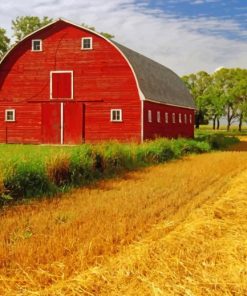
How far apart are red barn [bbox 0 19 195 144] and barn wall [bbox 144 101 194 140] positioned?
0.38ft

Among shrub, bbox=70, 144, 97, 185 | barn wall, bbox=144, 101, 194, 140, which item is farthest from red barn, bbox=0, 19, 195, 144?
shrub, bbox=70, 144, 97, 185

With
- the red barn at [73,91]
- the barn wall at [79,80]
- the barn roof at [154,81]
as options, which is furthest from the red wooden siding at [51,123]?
the barn roof at [154,81]

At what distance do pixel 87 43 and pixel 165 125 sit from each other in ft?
28.4

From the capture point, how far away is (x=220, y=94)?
8994 cm

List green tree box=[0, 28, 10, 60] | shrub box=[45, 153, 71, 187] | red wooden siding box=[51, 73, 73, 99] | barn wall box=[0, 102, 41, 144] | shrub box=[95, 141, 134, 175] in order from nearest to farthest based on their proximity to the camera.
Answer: shrub box=[45, 153, 71, 187] → shrub box=[95, 141, 134, 175] → red wooden siding box=[51, 73, 73, 99] → barn wall box=[0, 102, 41, 144] → green tree box=[0, 28, 10, 60]

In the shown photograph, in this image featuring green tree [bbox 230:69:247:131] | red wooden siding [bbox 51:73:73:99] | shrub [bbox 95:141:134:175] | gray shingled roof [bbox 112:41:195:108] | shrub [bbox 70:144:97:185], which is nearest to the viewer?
shrub [bbox 70:144:97:185]

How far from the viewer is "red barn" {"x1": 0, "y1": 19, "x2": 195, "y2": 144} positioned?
31.9 m

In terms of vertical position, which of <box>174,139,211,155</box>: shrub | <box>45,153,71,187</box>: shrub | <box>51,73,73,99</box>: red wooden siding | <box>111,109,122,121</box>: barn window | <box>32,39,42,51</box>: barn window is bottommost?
<box>174,139,211,155</box>: shrub

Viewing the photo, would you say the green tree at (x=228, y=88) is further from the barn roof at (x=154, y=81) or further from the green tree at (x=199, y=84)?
the barn roof at (x=154, y=81)

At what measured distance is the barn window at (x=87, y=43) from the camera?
32.3m

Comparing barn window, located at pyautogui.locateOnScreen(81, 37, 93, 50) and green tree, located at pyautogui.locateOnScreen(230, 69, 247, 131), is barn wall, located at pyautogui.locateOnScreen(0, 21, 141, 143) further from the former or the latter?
green tree, located at pyautogui.locateOnScreen(230, 69, 247, 131)

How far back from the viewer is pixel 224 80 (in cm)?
9231

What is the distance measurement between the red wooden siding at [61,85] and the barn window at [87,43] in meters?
1.97

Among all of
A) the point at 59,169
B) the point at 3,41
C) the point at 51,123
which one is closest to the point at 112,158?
the point at 59,169
